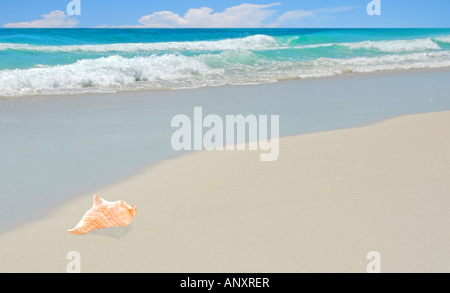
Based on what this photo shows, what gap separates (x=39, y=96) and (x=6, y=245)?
651 cm

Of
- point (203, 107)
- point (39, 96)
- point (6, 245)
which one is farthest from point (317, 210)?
point (39, 96)

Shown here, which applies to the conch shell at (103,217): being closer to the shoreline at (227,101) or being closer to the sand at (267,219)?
the sand at (267,219)

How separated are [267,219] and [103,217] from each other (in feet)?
3.27

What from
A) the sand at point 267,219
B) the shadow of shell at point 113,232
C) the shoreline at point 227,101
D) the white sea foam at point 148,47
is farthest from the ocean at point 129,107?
the white sea foam at point 148,47

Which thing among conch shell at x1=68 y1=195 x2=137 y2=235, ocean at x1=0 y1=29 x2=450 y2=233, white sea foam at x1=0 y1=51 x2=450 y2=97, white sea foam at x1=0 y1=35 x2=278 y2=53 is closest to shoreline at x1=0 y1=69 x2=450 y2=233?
ocean at x1=0 y1=29 x2=450 y2=233

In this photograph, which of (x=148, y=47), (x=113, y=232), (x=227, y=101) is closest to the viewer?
(x=113, y=232)

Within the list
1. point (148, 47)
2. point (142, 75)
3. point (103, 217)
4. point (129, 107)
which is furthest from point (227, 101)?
point (148, 47)

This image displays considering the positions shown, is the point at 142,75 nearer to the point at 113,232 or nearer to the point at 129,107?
the point at 129,107

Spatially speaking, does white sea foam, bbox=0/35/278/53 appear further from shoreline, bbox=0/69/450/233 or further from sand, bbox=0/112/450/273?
sand, bbox=0/112/450/273

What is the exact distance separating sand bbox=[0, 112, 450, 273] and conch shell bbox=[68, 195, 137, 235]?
0.04m

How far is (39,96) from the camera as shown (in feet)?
27.5

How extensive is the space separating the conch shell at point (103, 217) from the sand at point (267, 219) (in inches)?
1.5

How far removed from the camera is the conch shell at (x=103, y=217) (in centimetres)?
257

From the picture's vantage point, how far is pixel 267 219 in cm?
276
